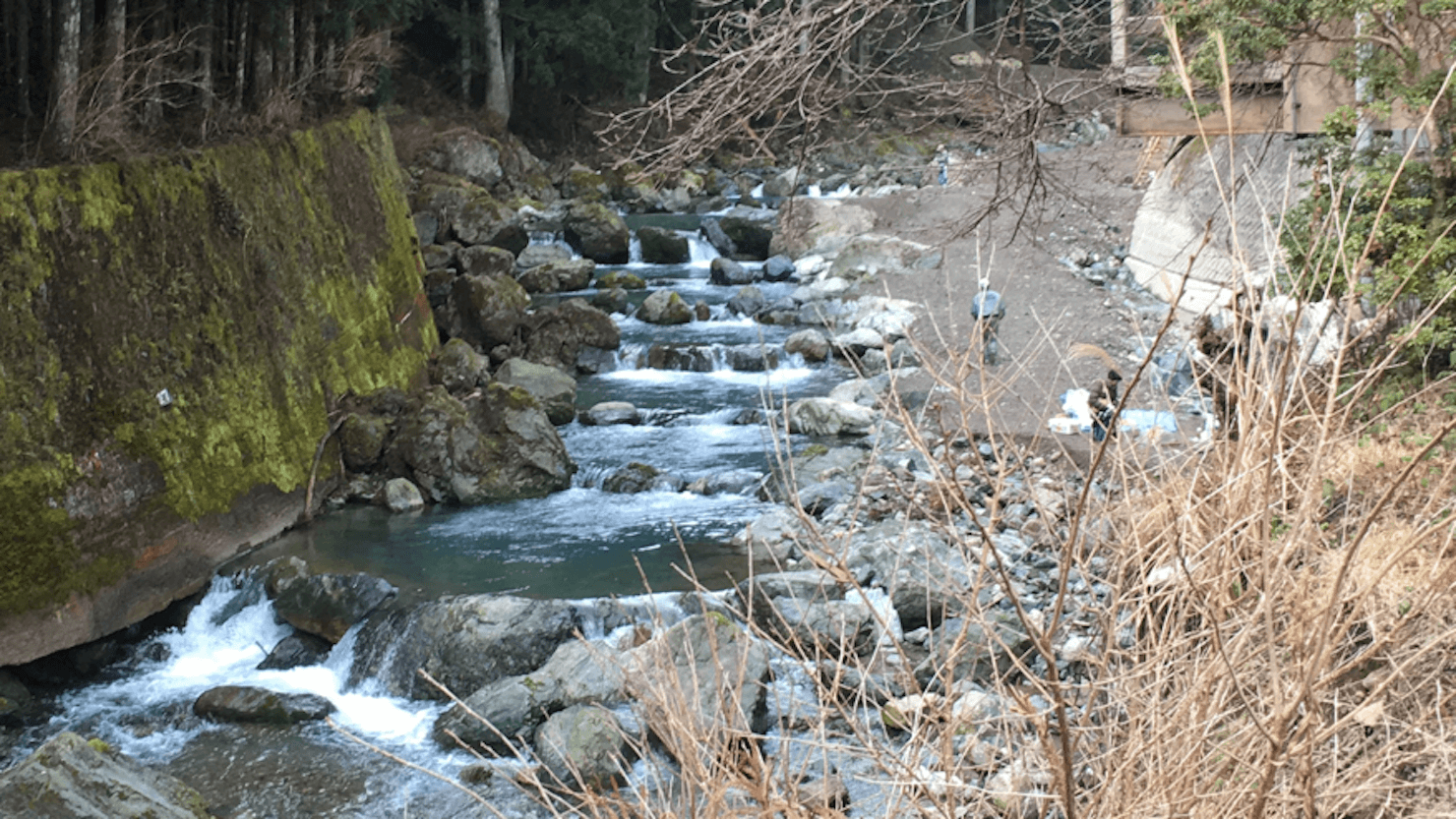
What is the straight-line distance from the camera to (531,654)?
7.36m

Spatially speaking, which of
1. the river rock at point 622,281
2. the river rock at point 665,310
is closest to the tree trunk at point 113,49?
the river rock at point 665,310

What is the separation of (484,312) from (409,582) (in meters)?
6.76

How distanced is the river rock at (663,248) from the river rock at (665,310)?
160 inches

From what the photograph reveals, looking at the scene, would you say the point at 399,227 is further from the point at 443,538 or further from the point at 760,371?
the point at 443,538

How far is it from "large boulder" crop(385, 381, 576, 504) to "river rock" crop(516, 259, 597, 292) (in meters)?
7.60

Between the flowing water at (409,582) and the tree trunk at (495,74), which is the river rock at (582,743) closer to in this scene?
the flowing water at (409,582)

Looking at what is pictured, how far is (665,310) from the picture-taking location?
16.8 metres

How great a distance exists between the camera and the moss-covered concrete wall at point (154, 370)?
285 inches

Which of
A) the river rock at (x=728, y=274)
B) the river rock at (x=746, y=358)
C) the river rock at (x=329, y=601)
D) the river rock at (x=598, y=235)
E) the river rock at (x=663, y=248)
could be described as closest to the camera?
the river rock at (x=329, y=601)

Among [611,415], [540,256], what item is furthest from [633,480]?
[540,256]

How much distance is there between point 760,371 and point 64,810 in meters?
10.2

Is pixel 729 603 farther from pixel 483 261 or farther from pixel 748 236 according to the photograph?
pixel 748 236

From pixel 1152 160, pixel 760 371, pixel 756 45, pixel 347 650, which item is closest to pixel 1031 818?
pixel 756 45

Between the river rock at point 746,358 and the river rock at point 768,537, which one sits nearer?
the river rock at point 768,537
